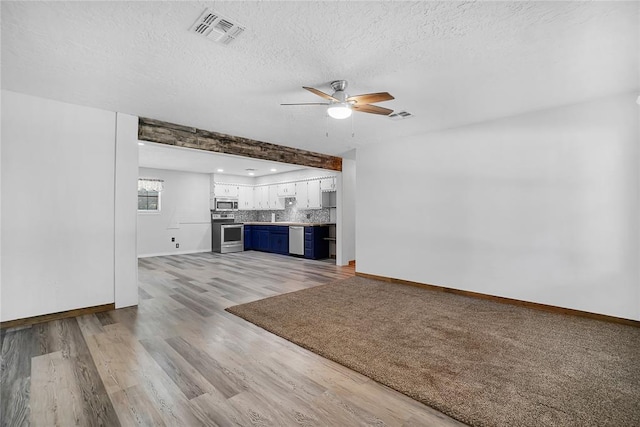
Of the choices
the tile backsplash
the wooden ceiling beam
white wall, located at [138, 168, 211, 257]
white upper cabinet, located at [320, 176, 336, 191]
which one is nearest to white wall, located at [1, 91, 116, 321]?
the wooden ceiling beam

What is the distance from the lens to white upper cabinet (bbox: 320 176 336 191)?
7309mm

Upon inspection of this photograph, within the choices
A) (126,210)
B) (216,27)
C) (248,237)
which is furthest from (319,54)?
(248,237)

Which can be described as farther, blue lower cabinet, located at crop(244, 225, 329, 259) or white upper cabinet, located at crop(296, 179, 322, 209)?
white upper cabinet, located at crop(296, 179, 322, 209)

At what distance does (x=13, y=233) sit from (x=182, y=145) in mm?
2035

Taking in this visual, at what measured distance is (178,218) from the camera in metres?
8.31

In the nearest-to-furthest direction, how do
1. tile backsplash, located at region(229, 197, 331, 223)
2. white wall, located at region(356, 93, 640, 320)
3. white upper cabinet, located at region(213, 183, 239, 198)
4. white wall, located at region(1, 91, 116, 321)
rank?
white wall, located at region(1, 91, 116, 321) < white wall, located at region(356, 93, 640, 320) < tile backsplash, located at region(229, 197, 331, 223) < white upper cabinet, located at region(213, 183, 239, 198)

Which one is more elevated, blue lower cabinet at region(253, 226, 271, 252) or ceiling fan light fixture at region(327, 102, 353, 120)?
ceiling fan light fixture at region(327, 102, 353, 120)

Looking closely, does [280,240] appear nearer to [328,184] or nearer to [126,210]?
[328,184]

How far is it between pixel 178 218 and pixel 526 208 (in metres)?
8.24

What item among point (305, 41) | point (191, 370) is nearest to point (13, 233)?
point (191, 370)

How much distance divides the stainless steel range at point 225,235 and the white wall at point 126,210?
4742 millimetres

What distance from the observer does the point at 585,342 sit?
8.55ft

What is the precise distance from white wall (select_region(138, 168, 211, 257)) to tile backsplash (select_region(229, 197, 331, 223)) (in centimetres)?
127

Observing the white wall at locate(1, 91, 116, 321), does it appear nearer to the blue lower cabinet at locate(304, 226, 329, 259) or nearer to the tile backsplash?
the blue lower cabinet at locate(304, 226, 329, 259)
